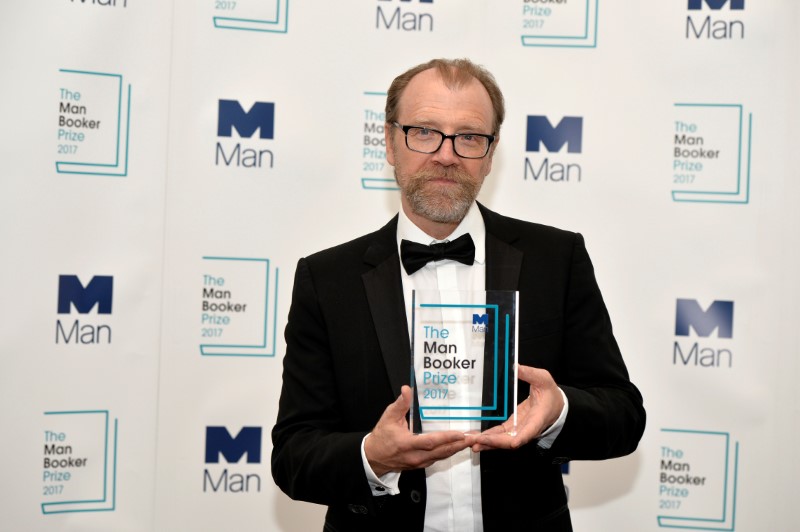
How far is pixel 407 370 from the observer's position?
2.17 metres

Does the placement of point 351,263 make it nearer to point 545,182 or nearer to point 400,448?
point 400,448

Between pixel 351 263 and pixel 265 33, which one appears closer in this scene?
pixel 351 263

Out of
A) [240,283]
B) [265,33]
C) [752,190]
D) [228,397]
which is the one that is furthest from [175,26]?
[752,190]

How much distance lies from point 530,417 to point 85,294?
1.98 meters

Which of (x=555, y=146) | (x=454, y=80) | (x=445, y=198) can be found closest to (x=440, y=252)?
(x=445, y=198)

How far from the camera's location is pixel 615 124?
10.8ft

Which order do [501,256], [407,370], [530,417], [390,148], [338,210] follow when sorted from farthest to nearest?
[338,210] < [390,148] < [501,256] < [407,370] < [530,417]

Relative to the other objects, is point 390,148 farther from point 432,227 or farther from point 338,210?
point 338,210

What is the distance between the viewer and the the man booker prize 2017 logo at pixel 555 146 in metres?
3.33

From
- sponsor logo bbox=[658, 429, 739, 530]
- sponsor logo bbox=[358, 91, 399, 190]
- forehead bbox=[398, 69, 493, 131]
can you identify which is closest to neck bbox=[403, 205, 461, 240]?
forehead bbox=[398, 69, 493, 131]

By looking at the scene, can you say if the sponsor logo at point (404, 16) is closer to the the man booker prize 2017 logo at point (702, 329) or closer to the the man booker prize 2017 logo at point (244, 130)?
the the man booker prize 2017 logo at point (244, 130)

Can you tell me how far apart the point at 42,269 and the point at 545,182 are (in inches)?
78.4

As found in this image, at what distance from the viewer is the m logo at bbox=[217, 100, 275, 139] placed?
331 centimetres

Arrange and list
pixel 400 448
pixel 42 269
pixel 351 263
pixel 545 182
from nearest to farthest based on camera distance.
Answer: pixel 400 448 → pixel 351 263 → pixel 42 269 → pixel 545 182
